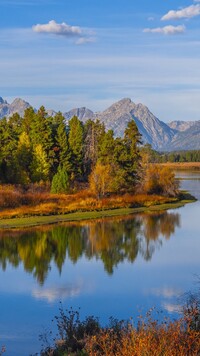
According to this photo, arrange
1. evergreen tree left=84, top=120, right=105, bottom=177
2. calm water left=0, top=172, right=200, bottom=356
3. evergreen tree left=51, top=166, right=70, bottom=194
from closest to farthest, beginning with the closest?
calm water left=0, top=172, right=200, bottom=356 → evergreen tree left=51, top=166, right=70, bottom=194 → evergreen tree left=84, top=120, right=105, bottom=177

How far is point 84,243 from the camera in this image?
123ft

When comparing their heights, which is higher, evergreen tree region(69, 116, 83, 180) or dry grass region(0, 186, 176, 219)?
evergreen tree region(69, 116, 83, 180)

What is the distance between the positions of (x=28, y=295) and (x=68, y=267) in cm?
620

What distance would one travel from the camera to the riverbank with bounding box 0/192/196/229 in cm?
4790

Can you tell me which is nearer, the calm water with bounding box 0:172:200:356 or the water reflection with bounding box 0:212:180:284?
the calm water with bounding box 0:172:200:356

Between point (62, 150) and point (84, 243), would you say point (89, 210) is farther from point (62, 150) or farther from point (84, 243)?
point (62, 150)

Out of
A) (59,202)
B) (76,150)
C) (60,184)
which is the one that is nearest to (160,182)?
(60,184)

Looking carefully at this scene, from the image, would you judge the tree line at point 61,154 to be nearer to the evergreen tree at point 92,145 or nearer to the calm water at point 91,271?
the evergreen tree at point 92,145

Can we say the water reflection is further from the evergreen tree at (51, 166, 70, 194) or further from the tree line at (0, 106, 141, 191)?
the tree line at (0, 106, 141, 191)

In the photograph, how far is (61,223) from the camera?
156 ft

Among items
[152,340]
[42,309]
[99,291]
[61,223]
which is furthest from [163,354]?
[61,223]

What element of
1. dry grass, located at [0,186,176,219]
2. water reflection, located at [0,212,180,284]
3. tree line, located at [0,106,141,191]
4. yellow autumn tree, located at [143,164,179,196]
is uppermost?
tree line, located at [0,106,141,191]

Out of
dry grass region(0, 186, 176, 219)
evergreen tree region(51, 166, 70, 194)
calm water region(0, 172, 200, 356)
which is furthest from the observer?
evergreen tree region(51, 166, 70, 194)

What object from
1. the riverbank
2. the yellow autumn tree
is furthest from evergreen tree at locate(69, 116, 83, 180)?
the riverbank
